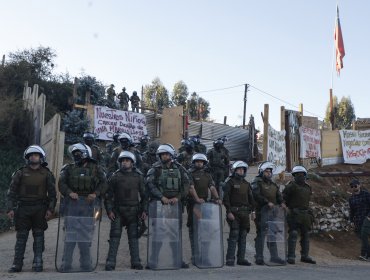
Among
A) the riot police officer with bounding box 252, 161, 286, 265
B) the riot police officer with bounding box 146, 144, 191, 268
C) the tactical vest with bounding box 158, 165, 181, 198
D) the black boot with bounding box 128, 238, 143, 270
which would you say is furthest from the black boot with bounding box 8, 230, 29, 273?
the riot police officer with bounding box 252, 161, 286, 265

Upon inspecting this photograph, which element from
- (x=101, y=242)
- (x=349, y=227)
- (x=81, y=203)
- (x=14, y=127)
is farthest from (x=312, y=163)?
(x=14, y=127)

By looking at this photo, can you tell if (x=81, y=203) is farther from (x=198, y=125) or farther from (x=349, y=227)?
(x=198, y=125)

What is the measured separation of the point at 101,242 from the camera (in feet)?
28.0

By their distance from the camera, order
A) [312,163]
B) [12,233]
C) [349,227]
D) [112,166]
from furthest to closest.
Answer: [312,163] < [349,227] < [12,233] < [112,166]

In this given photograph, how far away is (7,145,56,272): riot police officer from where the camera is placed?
6.46 m

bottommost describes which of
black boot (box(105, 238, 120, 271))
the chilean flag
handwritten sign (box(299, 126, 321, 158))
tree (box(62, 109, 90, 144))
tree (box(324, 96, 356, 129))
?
black boot (box(105, 238, 120, 271))

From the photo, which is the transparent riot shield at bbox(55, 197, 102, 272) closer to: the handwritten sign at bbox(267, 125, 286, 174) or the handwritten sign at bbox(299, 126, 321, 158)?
the handwritten sign at bbox(267, 125, 286, 174)

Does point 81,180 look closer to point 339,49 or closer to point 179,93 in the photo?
point 339,49

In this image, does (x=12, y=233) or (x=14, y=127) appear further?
(x=14, y=127)

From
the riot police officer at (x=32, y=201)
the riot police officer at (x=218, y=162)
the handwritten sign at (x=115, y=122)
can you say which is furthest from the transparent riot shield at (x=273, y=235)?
the handwritten sign at (x=115, y=122)

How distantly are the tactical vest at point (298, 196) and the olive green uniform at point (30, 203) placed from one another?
4317 mm

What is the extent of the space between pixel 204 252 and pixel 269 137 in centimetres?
570

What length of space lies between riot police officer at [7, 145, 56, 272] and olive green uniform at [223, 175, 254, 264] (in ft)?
9.56

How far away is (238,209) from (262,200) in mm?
575
